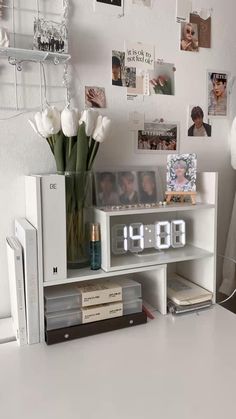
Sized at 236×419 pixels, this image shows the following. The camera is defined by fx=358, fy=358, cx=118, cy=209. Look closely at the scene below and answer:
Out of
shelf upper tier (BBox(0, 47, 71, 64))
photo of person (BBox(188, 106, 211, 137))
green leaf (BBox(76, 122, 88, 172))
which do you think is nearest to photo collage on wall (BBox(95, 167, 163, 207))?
green leaf (BBox(76, 122, 88, 172))

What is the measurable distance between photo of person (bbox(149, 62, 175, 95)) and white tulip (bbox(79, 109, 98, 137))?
1.16 feet

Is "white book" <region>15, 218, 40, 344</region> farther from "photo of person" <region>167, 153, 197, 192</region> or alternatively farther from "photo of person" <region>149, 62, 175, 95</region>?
"photo of person" <region>149, 62, 175, 95</region>

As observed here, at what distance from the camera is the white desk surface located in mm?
743

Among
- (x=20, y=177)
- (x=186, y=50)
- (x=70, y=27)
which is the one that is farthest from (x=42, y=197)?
(x=186, y=50)

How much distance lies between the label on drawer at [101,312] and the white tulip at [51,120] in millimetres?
532

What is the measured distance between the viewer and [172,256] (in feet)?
3.92

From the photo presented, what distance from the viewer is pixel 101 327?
1.05 metres

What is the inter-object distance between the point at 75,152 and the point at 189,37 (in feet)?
2.29

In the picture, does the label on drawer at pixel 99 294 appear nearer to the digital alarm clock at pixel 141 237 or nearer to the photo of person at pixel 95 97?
the digital alarm clock at pixel 141 237

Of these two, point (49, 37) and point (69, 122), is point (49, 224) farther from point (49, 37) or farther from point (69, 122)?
point (49, 37)

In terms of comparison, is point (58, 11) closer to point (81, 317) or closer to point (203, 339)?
point (81, 317)

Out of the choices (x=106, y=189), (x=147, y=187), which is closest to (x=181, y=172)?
(x=147, y=187)

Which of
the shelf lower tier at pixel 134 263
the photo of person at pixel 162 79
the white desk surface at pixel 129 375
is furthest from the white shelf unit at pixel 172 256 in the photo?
the photo of person at pixel 162 79

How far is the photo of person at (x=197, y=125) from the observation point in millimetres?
1406
